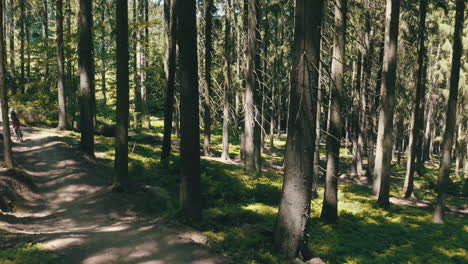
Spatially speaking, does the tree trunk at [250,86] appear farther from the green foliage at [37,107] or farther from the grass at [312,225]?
the green foliage at [37,107]

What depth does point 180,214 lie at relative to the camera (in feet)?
29.7

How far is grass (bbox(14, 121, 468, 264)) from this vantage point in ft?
28.7

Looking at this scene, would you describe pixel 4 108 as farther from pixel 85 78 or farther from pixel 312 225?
pixel 312 225

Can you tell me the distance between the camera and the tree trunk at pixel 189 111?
27.4ft

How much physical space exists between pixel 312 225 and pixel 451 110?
8221mm

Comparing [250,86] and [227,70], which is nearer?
[250,86]

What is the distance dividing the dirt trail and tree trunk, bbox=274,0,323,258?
5.81ft

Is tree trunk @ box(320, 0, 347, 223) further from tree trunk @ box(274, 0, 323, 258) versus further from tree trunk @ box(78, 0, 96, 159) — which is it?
tree trunk @ box(78, 0, 96, 159)

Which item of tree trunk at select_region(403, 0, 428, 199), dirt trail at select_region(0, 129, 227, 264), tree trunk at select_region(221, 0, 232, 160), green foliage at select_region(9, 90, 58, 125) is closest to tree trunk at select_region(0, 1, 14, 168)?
dirt trail at select_region(0, 129, 227, 264)

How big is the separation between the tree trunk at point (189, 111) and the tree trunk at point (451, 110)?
11.5 m

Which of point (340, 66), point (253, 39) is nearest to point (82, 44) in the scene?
point (253, 39)

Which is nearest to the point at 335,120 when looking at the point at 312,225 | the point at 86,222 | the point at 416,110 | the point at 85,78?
the point at 312,225

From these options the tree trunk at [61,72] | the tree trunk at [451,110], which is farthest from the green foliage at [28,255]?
the tree trunk at [61,72]

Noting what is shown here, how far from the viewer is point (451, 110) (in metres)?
14.4
